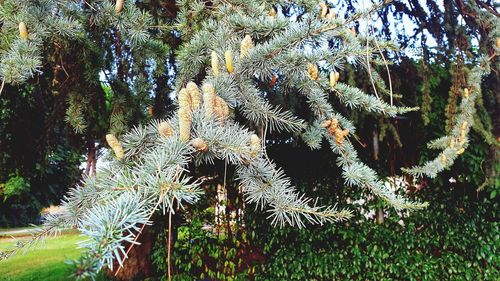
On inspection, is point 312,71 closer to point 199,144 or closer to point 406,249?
point 199,144

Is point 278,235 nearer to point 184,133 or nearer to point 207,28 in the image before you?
point 207,28

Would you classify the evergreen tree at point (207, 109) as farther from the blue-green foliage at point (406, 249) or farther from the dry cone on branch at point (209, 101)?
the blue-green foliage at point (406, 249)

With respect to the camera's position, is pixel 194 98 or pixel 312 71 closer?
pixel 194 98

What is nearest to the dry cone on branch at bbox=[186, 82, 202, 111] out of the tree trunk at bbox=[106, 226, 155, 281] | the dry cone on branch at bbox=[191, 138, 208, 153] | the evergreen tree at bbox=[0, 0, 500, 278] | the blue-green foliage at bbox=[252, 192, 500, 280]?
the evergreen tree at bbox=[0, 0, 500, 278]

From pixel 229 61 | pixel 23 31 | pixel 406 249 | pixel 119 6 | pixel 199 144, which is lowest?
pixel 406 249

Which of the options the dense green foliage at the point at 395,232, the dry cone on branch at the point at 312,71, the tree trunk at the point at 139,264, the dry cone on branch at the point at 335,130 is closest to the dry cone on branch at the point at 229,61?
the dry cone on branch at the point at 312,71

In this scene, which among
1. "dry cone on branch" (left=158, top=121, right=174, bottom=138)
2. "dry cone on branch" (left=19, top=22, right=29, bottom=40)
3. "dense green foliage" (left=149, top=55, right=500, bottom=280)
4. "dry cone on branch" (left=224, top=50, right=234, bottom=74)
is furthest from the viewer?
"dense green foliage" (left=149, top=55, right=500, bottom=280)

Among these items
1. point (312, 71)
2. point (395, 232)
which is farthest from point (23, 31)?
point (395, 232)

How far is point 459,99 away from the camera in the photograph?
6.77 ft

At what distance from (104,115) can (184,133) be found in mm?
1494

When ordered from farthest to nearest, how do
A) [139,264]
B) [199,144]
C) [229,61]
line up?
[139,264] < [229,61] < [199,144]

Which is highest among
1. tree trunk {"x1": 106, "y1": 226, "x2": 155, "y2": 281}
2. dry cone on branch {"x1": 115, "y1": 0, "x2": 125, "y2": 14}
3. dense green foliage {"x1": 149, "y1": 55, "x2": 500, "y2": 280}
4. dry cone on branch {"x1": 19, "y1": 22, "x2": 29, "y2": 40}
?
dry cone on branch {"x1": 115, "y1": 0, "x2": 125, "y2": 14}

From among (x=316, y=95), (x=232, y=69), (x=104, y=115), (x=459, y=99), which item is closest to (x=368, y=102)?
(x=316, y=95)

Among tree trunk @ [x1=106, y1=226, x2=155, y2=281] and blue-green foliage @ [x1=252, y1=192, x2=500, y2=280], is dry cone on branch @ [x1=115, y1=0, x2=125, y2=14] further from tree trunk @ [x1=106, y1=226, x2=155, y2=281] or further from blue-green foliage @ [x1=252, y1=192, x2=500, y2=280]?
tree trunk @ [x1=106, y1=226, x2=155, y2=281]
